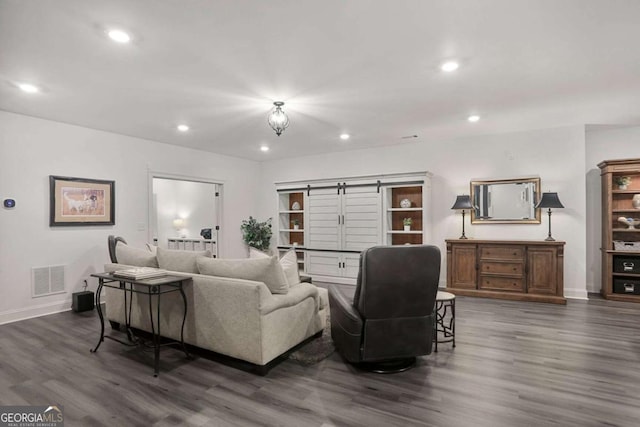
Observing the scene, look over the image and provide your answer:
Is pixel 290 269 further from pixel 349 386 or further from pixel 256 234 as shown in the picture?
pixel 256 234

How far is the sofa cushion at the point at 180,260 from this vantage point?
3316mm

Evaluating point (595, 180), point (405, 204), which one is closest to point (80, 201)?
point (405, 204)

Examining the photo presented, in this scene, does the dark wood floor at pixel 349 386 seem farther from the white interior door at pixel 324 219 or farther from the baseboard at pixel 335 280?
the white interior door at pixel 324 219

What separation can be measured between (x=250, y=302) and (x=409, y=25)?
7.86 feet

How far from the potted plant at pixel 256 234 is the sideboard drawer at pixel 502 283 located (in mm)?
4351

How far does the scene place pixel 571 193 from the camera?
5148mm

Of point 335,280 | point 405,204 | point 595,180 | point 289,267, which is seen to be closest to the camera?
point 289,267

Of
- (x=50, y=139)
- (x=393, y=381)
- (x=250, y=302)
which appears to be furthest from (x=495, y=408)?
(x=50, y=139)

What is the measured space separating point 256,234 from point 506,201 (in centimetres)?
486

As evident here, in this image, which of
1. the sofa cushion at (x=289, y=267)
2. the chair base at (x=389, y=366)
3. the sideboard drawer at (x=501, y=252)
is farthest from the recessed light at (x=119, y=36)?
the sideboard drawer at (x=501, y=252)

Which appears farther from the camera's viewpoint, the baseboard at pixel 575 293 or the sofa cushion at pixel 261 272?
the baseboard at pixel 575 293

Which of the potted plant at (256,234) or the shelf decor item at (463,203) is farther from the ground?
the shelf decor item at (463,203)

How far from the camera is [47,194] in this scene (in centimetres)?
451

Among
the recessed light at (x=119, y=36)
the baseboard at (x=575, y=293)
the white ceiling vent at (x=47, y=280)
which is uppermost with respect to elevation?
the recessed light at (x=119, y=36)
